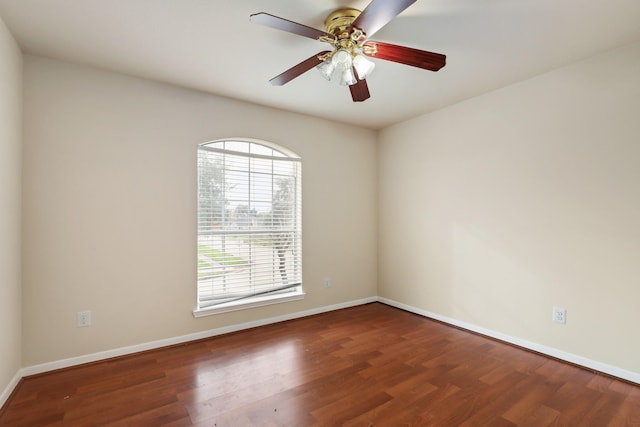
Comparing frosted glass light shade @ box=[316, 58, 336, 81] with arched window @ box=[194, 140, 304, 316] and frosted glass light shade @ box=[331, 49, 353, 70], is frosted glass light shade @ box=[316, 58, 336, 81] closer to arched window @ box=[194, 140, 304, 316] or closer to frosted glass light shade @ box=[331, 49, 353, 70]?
frosted glass light shade @ box=[331, 49, 353, 70]

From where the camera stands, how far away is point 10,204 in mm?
2086

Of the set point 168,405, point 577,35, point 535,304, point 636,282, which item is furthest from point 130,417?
point 577,35

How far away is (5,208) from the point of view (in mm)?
2004

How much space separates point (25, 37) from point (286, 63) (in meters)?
1.80

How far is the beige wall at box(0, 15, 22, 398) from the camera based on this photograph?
1.96 m

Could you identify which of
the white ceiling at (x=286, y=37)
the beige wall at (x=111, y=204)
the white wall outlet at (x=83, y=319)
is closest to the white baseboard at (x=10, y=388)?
the beige wall at (x=111, y=204)

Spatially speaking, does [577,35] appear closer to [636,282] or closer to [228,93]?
[636,282]

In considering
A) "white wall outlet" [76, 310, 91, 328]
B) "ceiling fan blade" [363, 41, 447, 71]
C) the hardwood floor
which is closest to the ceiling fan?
"ceiling fan blade" [363, 41, 447, 71]

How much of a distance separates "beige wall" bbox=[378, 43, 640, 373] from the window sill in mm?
1491

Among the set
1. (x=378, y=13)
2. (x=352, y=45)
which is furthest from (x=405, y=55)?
(x=378, y=13)

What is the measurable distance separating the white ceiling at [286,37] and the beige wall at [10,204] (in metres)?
0.24

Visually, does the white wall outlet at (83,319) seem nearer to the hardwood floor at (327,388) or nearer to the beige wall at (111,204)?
the beige wall at (111,204)

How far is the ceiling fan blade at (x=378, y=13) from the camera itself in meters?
1.42

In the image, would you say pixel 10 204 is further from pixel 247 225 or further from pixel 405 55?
pixel 405 55
